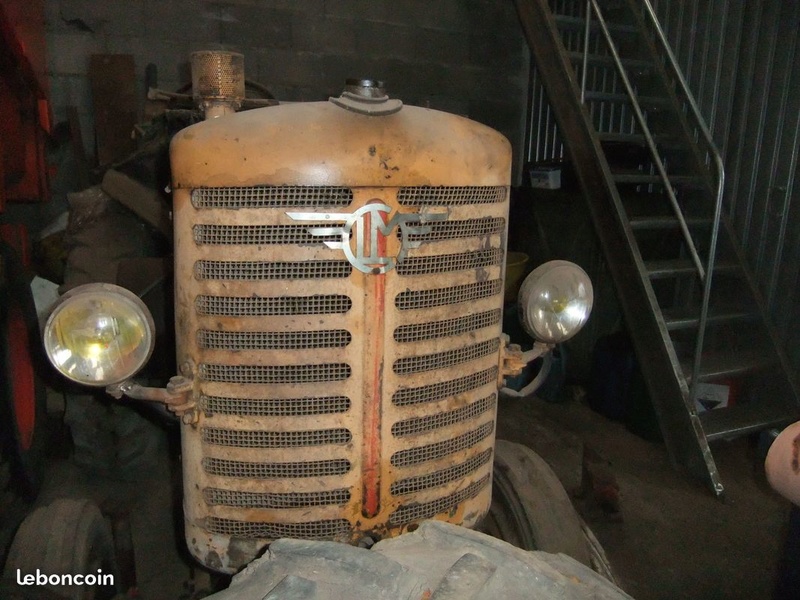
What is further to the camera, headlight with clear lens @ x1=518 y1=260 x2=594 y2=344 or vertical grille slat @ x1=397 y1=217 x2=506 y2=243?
headlight with clear lens @ x1=518 y1=260 x2=594 y2=344

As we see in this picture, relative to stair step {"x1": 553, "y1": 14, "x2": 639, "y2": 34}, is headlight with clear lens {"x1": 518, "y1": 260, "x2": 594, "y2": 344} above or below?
below

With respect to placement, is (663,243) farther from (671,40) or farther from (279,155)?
(279,155)

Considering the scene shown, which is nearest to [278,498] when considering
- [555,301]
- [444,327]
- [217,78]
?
[444,327]

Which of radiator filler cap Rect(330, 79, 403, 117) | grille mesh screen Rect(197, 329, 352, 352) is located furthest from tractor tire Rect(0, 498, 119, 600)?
radiator filler cap Rect(330, 79, 403, 117)

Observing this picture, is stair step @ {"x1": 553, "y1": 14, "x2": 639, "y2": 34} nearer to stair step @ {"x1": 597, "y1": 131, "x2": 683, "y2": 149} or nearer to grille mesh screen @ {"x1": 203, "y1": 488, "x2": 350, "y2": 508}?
stair step @ {"x1": 597, "y1": 131, "x2": 683, "y2": 149}

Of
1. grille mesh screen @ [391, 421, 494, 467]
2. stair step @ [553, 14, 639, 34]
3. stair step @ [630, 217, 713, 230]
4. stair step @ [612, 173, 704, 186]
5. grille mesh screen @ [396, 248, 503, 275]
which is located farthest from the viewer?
stair step @ [553, 14, 639, 34]

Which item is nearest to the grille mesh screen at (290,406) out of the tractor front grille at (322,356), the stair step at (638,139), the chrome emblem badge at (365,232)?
the tractor front grille at (322,356)

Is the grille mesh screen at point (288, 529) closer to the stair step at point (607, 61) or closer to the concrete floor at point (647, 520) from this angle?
the concrete floor at point (647, 520)

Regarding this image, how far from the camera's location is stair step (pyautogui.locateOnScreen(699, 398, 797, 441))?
11.5 feet

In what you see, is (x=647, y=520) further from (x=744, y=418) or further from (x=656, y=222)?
(x=656, y=222)

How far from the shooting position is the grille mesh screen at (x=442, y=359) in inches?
64.8

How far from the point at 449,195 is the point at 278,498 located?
931 millimetres

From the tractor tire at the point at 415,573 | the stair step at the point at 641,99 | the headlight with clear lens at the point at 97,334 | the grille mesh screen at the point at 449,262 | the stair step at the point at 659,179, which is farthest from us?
the stair step at the point at 641,99

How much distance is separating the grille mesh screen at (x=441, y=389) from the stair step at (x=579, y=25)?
12.0 ft
